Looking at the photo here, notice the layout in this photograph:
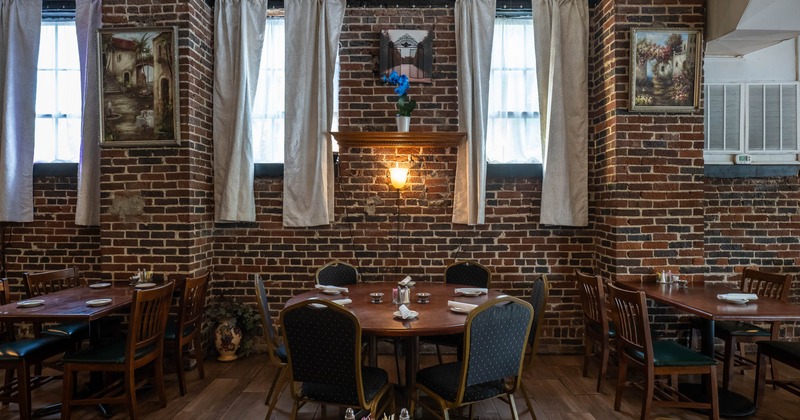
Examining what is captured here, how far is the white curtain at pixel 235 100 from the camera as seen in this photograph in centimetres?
456

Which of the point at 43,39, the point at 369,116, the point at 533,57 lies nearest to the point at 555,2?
the point at 533,57

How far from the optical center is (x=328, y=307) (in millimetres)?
2467

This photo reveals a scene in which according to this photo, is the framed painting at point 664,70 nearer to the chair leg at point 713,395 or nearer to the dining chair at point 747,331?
the dining chair at point 747,331

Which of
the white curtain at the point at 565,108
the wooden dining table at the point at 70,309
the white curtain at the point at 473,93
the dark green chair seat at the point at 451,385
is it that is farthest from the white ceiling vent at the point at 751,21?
the wooden dining table at the point at 70,309

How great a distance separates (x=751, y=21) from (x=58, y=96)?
20.9 ft

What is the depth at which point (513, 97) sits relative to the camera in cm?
477

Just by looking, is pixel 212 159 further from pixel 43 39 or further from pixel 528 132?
pixel 528 132

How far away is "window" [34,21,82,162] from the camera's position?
4820 mm

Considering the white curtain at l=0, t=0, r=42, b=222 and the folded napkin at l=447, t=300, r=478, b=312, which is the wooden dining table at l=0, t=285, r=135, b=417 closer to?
the white curtain at l=0, t=0, r=42, b=222

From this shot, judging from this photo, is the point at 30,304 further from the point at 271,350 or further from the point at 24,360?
the point at 271,350

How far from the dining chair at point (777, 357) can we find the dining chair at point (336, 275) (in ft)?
10.1

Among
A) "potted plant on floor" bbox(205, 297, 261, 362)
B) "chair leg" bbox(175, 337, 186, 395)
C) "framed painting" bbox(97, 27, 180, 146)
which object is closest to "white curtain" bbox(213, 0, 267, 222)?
"framed painting" bbox(97, 27, 180, 146)

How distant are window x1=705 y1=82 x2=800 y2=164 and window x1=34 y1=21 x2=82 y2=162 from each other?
20.5 feet

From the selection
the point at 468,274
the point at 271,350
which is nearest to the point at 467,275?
the point at 468,274
